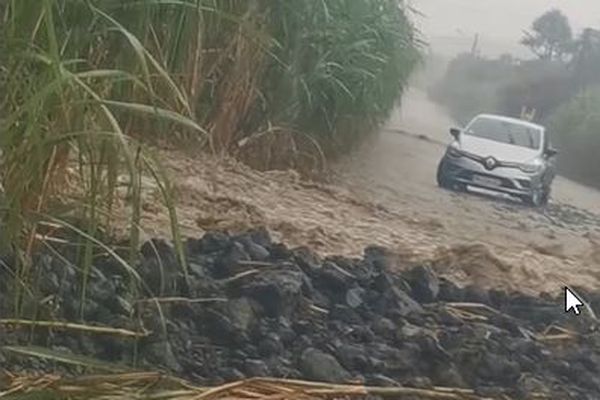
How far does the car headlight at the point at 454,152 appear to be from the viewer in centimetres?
182

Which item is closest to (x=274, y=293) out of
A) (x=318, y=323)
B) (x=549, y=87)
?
(x=318, y=323)

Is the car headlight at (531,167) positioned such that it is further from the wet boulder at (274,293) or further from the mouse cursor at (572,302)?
the wet boulder at (274,293)

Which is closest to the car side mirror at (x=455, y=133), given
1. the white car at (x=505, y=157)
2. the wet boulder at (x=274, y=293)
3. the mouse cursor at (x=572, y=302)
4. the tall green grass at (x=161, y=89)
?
the white car at (x=505, y=157)

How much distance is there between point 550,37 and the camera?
6.19 feet

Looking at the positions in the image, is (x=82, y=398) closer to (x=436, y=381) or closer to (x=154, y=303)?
(x=154, y=303)

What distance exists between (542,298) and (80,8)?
2.33 feet

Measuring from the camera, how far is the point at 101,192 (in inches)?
50.1

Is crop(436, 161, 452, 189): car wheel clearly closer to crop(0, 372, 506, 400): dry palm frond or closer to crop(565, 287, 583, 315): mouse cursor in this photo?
crop(565, 287, 583, 315): mouse cursor

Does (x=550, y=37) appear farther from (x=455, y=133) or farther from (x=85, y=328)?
(x=85, y=328)

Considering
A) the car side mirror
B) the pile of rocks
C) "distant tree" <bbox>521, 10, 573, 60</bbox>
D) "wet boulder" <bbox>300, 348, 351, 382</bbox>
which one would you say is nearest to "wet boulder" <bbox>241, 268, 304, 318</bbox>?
the pile of rocks

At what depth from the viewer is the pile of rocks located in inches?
→ 54.6

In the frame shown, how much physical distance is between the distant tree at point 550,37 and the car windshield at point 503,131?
12cm

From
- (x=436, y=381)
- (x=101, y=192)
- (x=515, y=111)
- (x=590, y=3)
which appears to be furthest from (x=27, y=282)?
(x=590, y=3)

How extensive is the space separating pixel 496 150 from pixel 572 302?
7.7 inches
